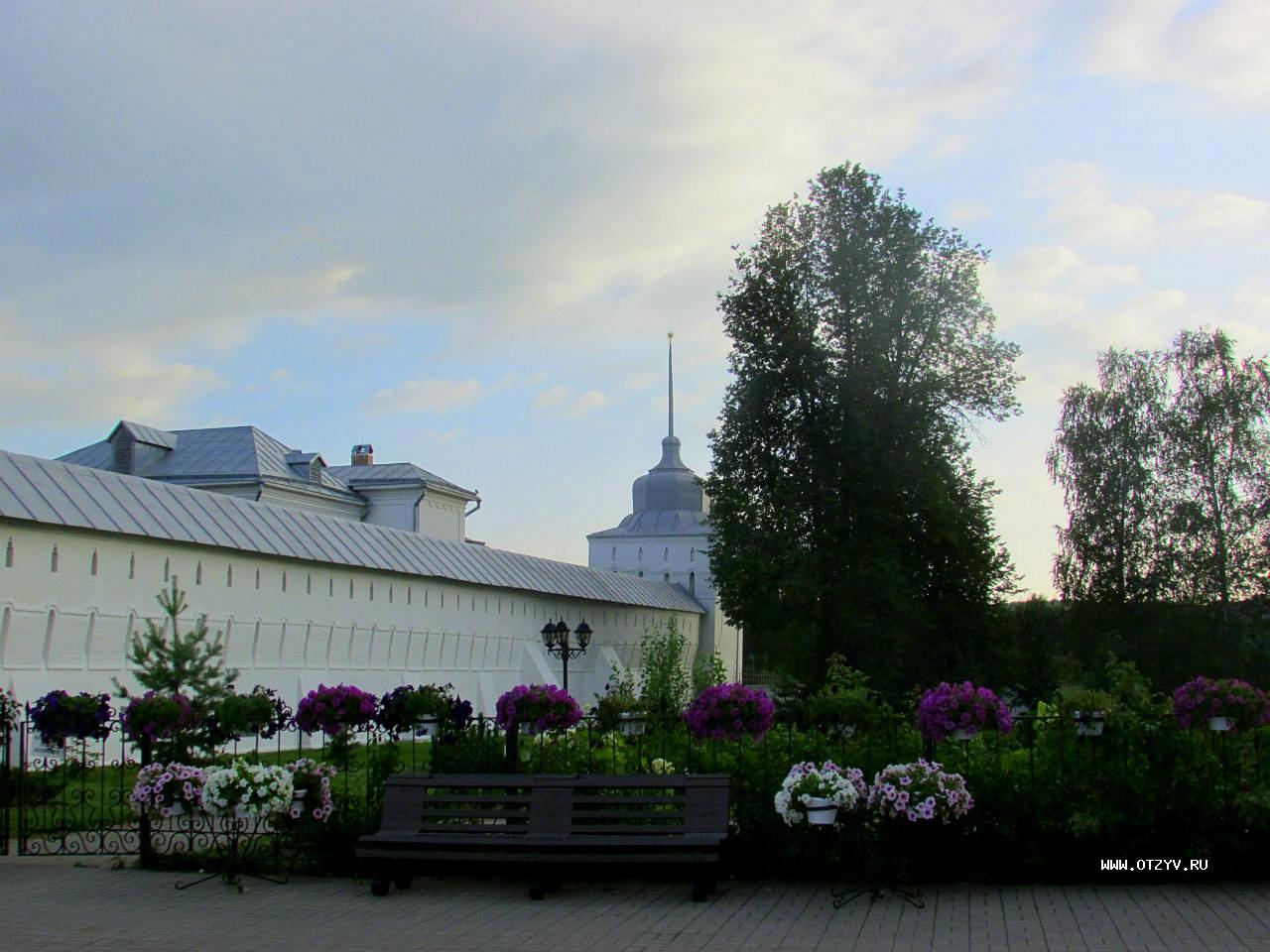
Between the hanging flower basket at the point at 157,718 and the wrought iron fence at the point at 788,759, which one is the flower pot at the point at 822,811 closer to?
the wrought iron fence at the point at 788,759

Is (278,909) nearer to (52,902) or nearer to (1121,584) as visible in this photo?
(52,902)

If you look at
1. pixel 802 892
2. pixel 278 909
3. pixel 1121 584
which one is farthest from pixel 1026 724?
pixel 1121 584

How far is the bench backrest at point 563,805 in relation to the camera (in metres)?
8.73

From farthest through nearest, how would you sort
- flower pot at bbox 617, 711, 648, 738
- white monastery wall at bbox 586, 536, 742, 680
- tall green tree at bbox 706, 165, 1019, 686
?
white monastery wall at bbox 586, 536, 742, 680, tall green tree at bbox 706, 165, 1019, 686, flower pot at bbox 617, 711, 648, 738

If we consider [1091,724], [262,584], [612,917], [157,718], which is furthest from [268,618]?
[1091,724]

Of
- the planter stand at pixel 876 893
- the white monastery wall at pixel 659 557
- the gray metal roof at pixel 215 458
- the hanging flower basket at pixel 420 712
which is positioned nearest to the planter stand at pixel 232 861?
the hanging flower basket at pixel 420 712

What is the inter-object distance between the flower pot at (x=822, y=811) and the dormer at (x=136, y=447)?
41287 millimetres

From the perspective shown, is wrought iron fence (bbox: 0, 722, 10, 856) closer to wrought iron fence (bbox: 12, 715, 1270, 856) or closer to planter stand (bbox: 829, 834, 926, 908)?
wrought iron fence (bbox: 12, 715, 1270, 856)

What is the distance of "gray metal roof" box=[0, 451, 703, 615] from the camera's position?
20359mm

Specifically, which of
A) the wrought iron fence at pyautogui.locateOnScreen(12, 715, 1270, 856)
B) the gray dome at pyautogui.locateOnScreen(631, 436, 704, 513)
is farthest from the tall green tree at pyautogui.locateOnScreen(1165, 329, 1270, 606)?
the gray dome at pyautogui.locateOnScreen(631, 436, 704, 513)

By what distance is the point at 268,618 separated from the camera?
25078 mm

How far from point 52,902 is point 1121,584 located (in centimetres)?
2867

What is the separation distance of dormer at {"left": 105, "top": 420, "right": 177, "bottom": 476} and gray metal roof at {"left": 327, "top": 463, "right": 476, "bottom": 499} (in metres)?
6.07

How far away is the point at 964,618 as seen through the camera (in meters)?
29.8
